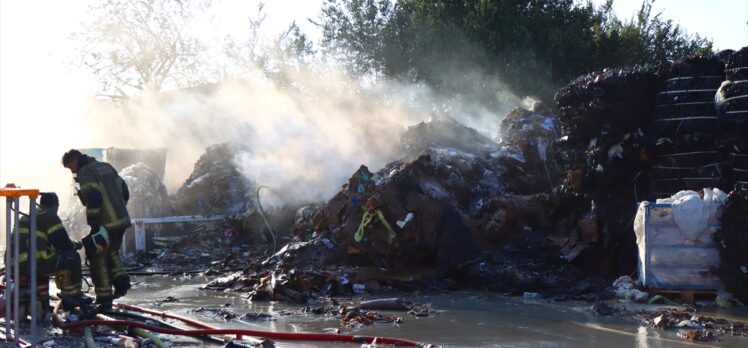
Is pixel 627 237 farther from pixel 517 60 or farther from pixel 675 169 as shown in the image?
pixel 517 60

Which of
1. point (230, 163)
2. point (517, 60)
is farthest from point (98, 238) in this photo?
point (517, 60)

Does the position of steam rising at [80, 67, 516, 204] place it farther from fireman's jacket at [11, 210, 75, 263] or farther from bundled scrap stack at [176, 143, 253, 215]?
fireman's jacket at [11, 210, 75, 263]

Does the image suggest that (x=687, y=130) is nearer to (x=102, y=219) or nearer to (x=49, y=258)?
(x=102, y=219)

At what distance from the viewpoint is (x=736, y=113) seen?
33.8ft

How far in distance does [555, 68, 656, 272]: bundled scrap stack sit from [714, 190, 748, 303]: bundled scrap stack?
193cm

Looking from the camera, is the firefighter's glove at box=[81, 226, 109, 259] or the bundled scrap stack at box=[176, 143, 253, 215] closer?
the firefighter's glove at box=[81, 226, 109, 259]

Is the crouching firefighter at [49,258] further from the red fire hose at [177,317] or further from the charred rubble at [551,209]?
the charred rubble at [551,209]

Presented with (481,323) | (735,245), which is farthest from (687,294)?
(481,323)

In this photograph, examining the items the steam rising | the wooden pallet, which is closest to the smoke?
the steam rising

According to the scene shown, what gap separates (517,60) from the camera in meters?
28.9

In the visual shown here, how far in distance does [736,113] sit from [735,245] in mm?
1607

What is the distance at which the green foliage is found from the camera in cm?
2906

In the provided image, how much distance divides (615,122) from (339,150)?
8.57 metres

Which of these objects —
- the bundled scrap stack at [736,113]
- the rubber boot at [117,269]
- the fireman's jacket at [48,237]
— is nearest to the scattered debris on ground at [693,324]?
the bundled scrap stack at [736,113]
